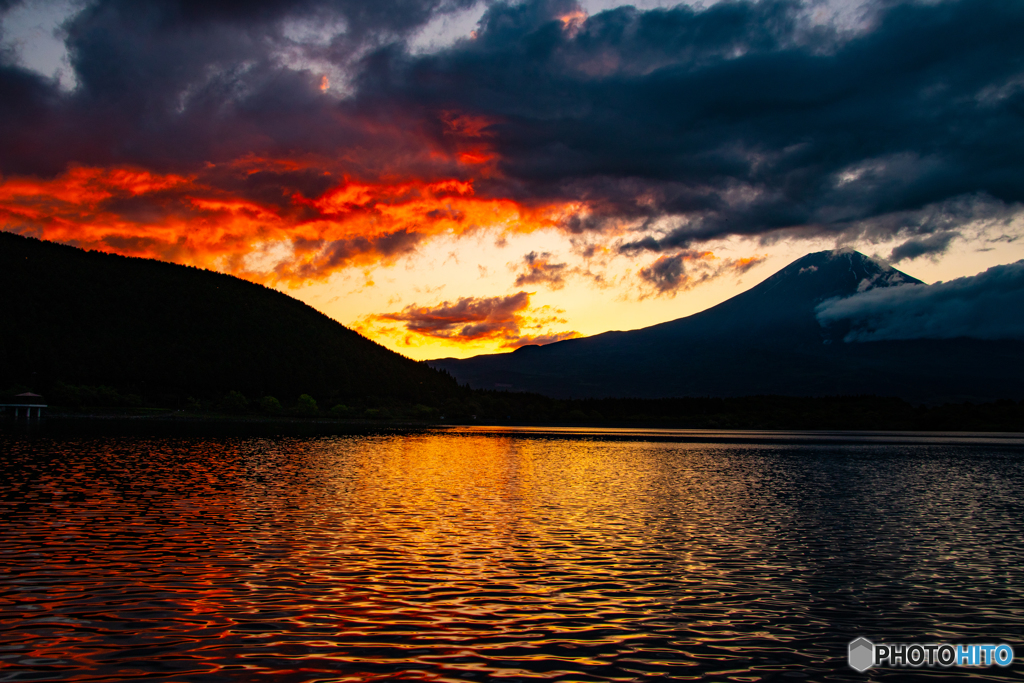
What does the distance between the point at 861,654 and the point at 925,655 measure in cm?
178

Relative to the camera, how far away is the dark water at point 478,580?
16312mm

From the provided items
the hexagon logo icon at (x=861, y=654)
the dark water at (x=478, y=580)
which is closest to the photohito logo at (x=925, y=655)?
the hexagon logo icon at (x=861, y=654)

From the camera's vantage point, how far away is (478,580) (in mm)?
24391

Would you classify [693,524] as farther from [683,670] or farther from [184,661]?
[184,661]

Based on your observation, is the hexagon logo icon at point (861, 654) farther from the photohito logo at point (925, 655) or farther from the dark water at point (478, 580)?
the dark water at point (478, 580)

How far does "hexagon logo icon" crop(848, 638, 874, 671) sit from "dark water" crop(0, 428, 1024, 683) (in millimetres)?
297

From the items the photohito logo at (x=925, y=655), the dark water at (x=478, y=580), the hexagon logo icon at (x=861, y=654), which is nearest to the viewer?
the dark water at (x=478, y=580)

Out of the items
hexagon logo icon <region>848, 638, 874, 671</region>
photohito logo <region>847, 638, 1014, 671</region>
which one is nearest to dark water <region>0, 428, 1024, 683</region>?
hexagon logo icon <region>848, 638, 874, 671</region>

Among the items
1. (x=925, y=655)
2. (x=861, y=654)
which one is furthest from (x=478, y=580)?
(x=925, y=655)

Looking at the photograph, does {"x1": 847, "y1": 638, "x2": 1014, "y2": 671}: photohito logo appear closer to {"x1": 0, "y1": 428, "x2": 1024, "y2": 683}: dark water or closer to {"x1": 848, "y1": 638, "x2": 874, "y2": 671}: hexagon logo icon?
{"x1": 848, "y1": 638, "x2": 874, "y2": 671}: hexagon logo icon

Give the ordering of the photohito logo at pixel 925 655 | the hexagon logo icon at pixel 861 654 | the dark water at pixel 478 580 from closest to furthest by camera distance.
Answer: the dark water at pixel 478 580 → the hexagon logo icon at pixel 861 654 → the photohito logo at pixel 925 655

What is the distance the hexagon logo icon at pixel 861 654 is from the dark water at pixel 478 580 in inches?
11.7

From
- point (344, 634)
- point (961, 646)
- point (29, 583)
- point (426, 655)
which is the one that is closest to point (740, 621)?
point (961, 646)

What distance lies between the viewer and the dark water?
16.3 metres
